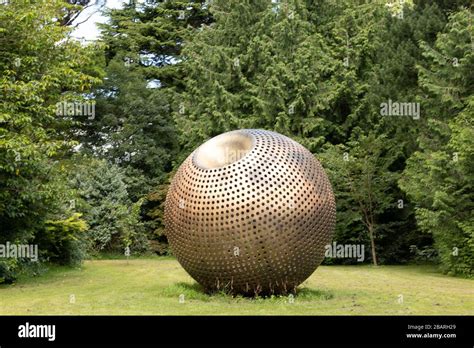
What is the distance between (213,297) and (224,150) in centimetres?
271

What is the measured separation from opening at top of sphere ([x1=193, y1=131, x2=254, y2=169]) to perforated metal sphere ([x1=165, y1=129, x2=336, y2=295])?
20mm

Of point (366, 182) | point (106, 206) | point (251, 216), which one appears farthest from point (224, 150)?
point (106, 206)

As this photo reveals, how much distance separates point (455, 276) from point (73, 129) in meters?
19.6

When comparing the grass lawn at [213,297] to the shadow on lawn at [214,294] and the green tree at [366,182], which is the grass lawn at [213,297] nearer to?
the shadow on lawn at [214,294]

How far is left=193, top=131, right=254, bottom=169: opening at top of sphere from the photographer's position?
35.3 ft

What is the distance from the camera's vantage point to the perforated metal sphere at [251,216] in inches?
400

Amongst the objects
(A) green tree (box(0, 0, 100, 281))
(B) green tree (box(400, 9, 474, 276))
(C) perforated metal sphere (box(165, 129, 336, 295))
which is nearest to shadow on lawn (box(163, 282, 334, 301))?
(C) perforated metal sphere (box(165, 129, 336, 295))

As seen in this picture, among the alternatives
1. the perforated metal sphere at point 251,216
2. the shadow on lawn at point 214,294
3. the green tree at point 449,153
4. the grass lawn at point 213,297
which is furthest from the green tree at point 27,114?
the green tree at point 449,153

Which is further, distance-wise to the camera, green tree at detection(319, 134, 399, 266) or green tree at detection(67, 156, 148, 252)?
green tree at detection(67, 156, 148, 252)

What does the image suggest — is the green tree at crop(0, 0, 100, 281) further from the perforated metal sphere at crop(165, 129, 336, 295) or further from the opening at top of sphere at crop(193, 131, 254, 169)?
the perforated metal sphere at crop(165, 129, 336, 295)

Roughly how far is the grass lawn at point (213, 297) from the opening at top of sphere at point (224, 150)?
2.47 m

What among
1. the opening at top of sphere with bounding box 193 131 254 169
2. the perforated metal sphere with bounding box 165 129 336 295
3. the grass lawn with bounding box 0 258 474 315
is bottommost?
the grass lawn with bounding box 0 258 474 315

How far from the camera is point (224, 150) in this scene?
11.0m

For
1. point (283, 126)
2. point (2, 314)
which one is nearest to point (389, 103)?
point (283, 126)
